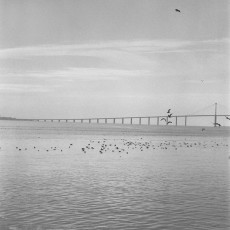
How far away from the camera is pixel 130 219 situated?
19.9 metres

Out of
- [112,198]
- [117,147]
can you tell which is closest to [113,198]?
[112,198]

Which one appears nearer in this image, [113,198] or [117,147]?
[113,198]

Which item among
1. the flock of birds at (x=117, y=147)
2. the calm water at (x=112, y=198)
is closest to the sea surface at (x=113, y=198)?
the calm water at (x=112, y=198)

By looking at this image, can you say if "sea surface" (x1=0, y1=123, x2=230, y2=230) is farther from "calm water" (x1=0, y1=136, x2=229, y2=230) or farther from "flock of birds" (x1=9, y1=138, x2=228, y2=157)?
"flock of birds" (x1=9, y1=138, x2=228, y2=157)

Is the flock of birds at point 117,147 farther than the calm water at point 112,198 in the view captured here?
Yes

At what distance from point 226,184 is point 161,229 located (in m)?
13.7

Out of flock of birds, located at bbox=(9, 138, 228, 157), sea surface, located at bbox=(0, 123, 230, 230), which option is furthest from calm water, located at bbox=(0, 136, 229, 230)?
flock of birds, located at bbox=(9, 138, 228, 157)

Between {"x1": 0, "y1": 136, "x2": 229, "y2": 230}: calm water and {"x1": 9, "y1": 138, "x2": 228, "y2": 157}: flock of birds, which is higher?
{"x1": 9, "y1": 138, "x2": 228, "y2": 157}: flock of birds

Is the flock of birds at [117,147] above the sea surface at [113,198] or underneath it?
above

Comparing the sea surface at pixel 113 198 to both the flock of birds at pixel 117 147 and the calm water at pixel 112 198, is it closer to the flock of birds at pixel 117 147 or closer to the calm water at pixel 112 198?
the calm water at pixel 112 198

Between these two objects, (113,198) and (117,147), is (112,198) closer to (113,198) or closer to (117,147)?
(113,198)

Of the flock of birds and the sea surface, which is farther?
the flock of birds

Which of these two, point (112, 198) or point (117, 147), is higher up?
point (117, 147)

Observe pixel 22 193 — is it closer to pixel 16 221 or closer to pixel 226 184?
pixel 16 221
